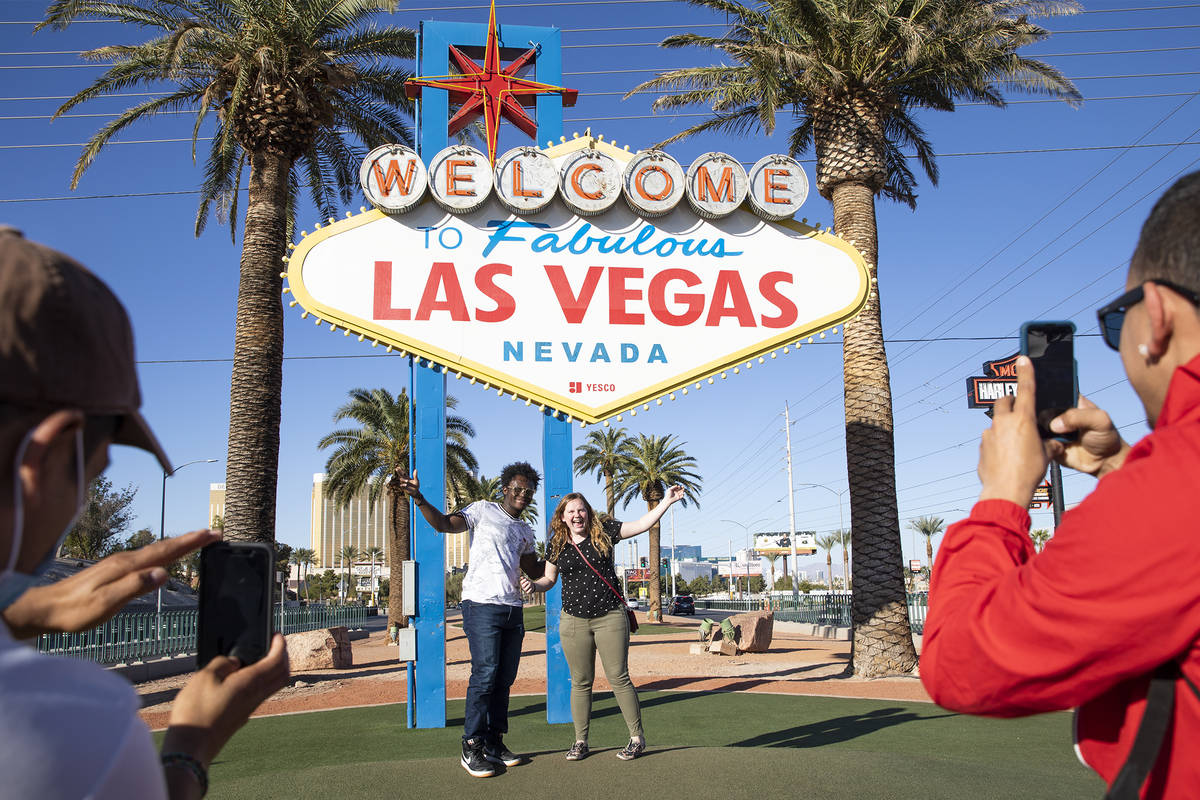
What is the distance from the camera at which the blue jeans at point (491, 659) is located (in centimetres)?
571

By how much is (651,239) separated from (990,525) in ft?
20.1

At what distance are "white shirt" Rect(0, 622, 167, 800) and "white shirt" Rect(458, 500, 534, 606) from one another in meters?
5.22

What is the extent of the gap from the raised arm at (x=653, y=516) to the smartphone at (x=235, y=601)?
4.30m

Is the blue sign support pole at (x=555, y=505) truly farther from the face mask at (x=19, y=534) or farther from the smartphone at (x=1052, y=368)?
the face mask at (x=19, y=534)

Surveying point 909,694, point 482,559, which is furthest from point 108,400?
point 909,694

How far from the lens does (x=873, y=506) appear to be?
43.6ft

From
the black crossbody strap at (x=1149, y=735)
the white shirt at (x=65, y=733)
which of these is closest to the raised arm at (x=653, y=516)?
the black crossbody strap at (x=1149, y=735)

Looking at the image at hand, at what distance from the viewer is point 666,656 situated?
18656mm

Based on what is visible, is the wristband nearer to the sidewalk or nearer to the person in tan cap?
the person in tan cap

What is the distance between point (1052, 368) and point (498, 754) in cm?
500

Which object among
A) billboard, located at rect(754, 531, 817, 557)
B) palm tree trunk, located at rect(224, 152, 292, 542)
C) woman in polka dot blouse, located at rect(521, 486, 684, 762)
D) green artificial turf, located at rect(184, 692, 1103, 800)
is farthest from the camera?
billboard, located at rect(754, 531, 817, 557)

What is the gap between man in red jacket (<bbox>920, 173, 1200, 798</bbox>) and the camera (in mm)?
1064

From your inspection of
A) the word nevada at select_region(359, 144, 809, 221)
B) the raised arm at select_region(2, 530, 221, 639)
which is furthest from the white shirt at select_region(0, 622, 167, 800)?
the word nevada at select_region(359, 144, 809, 221)

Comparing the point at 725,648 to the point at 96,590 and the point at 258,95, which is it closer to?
the point at 258,95
